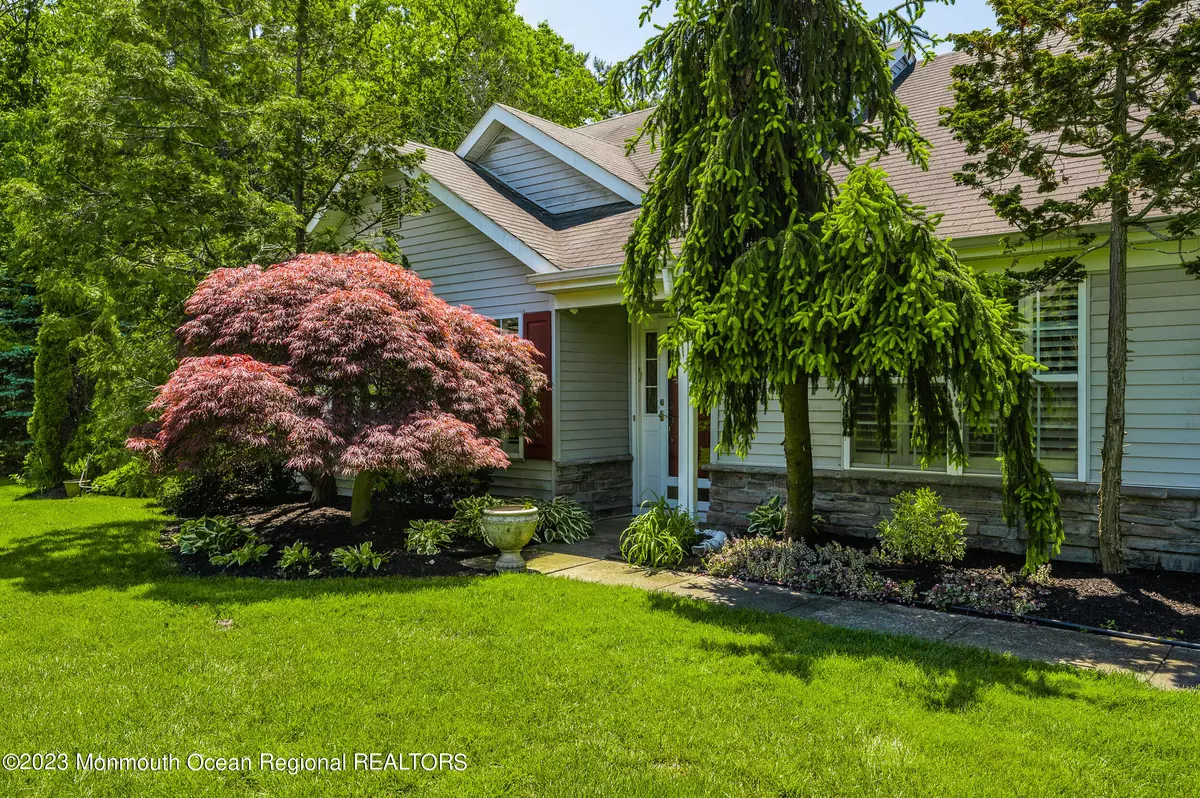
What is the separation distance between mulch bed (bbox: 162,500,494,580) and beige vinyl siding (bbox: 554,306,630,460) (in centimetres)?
218

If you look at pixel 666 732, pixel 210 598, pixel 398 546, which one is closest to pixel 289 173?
pixel 398 546

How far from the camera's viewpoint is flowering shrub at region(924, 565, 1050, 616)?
18.1ft

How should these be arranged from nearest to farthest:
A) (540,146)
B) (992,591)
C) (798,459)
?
1. (992,591)
2. (798,459)
3. (540,146)

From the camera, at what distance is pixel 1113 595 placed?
5.62 meters

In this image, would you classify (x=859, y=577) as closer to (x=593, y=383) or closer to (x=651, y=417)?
(x=651, y=417)

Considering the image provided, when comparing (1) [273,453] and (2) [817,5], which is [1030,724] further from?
(1) [273,453]

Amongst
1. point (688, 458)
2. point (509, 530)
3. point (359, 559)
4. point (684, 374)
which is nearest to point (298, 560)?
point (359, 559)

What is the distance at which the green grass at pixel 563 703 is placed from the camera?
3.10 meters

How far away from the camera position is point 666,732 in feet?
11.4

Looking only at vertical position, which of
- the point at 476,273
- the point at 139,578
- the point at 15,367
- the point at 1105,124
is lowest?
the point at 139,578

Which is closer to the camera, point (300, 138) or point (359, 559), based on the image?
point (359, 559)

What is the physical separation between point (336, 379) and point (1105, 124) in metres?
6.76

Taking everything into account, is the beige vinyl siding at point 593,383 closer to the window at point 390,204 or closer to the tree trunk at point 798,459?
the window at point 390,204

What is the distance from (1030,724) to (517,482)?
706 centimetres
